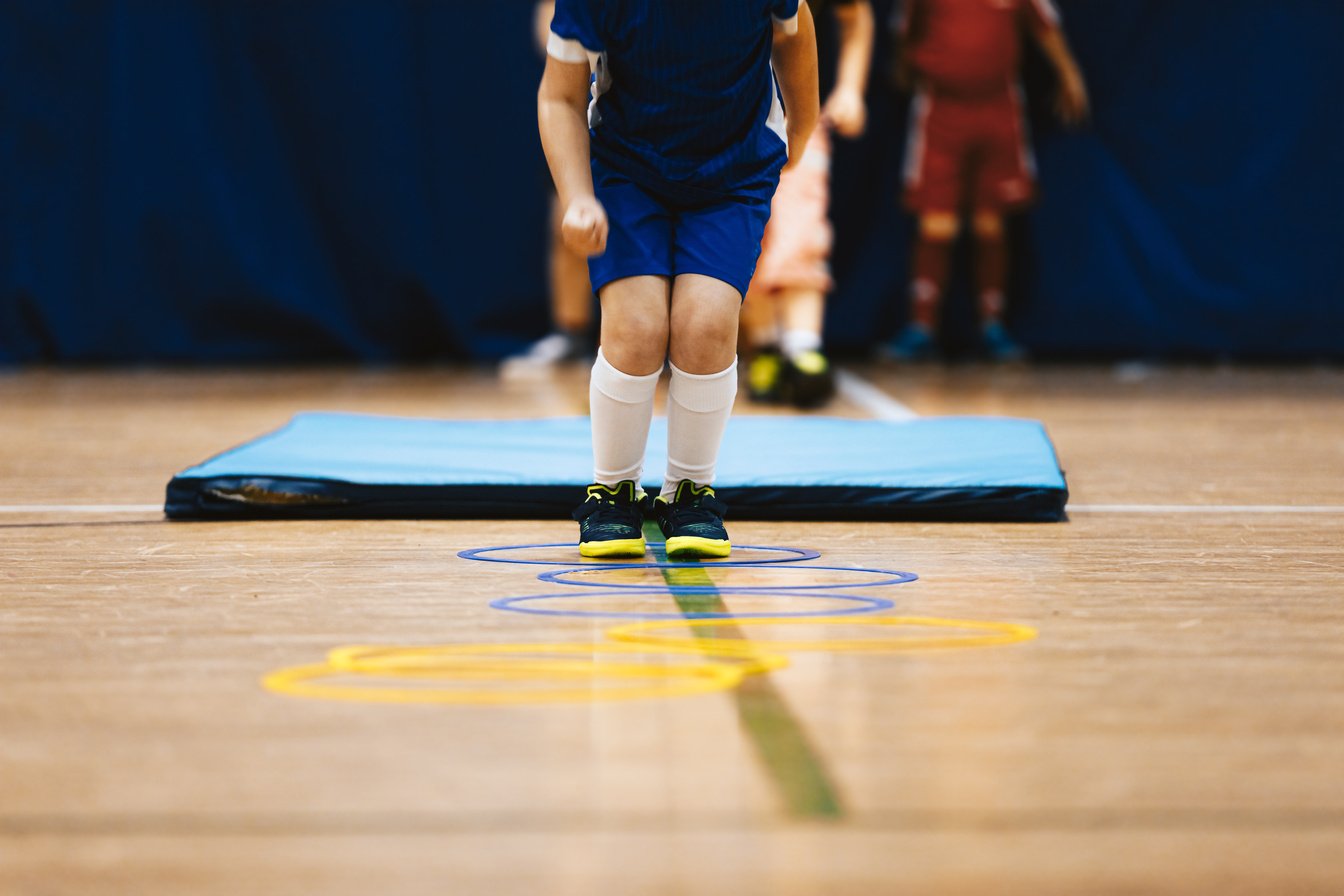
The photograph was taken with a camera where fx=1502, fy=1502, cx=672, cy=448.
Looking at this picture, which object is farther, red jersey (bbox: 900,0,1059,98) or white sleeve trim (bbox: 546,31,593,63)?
red jersey (bbox: 900,0,1059,98)

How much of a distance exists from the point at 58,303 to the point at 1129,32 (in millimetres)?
3373

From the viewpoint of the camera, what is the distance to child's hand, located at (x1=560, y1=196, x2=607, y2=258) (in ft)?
5.31

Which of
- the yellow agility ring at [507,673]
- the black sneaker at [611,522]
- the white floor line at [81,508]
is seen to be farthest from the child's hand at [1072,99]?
the yellow agility ring at [507,673]

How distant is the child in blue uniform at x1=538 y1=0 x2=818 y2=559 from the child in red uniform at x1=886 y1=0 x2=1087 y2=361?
2.75m

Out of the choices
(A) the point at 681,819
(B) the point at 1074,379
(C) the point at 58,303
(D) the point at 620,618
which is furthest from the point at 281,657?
(C) the point at 58,303

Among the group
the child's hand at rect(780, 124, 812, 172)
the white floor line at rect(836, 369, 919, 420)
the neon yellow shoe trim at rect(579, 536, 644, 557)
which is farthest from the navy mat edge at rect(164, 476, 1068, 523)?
the white floor line at rect(836, 369, 919, 420)

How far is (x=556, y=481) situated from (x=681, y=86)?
57 cm

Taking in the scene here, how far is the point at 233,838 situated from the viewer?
2.95 feet

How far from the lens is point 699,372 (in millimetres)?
1780

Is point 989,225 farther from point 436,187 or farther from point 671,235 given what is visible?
point 671,235

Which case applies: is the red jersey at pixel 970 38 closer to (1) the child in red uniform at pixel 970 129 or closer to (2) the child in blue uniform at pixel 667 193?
(1) the child in red uniform at pixel 970 129

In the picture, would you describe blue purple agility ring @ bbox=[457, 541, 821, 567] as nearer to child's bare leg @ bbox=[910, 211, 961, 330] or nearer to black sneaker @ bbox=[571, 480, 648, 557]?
black sneaker @ bbox=[571, 480, 648, 557]

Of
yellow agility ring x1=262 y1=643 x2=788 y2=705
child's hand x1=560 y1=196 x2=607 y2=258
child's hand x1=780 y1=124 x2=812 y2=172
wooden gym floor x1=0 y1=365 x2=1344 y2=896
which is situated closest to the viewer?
wooden gym floor x1=0 y1=365 x2=1344 y2=896

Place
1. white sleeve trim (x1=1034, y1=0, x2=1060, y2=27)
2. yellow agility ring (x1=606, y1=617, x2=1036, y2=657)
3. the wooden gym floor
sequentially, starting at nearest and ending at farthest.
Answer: the wooden gym floor, yellow agility ring (x1=606, y1=617, x2=1036, y2=657), white sleeve trim (x1=1034, y1=0, x2=1060, y2=27)
